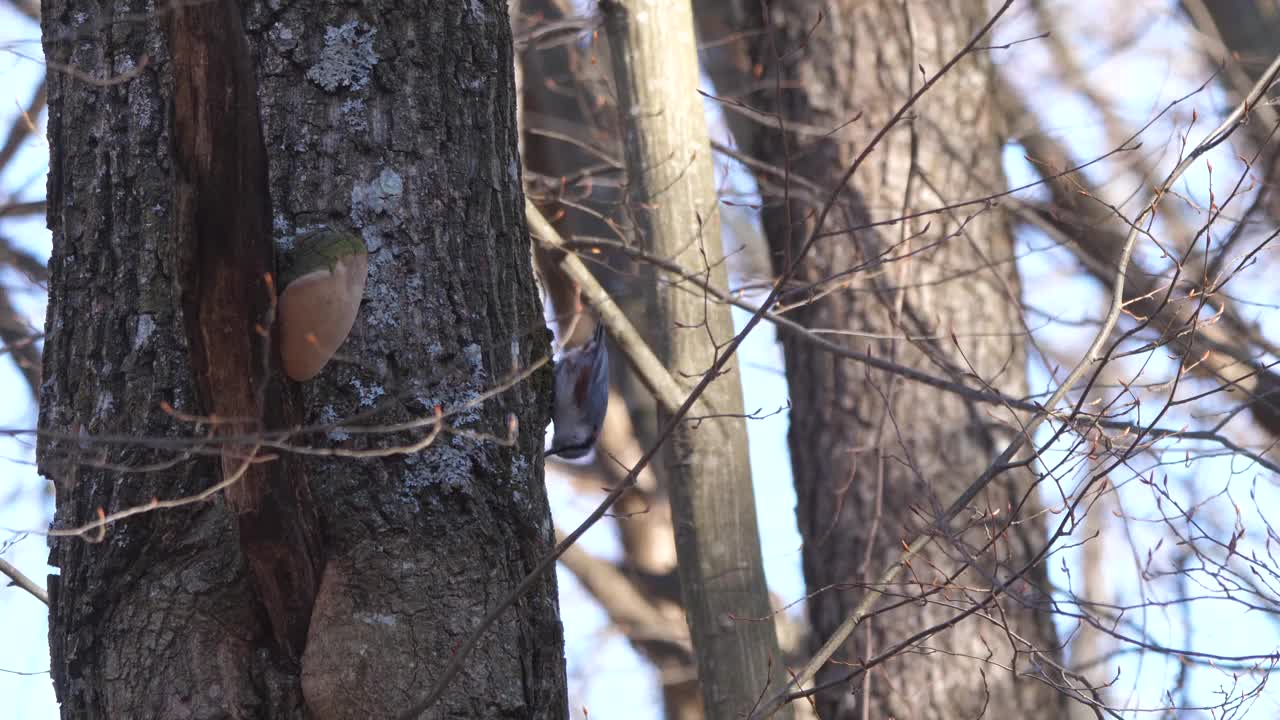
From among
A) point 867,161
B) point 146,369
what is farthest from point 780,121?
point 867,161

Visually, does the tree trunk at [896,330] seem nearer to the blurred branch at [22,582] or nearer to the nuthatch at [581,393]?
the nuthatch at [581,393]

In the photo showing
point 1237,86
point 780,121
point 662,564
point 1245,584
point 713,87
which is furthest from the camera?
point 662,564

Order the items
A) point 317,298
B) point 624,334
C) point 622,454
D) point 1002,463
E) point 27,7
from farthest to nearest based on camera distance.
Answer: point 622,454, point 27,7, point 624,334, point 1002,463, point 317,298

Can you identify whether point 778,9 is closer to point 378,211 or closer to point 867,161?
point 867,161

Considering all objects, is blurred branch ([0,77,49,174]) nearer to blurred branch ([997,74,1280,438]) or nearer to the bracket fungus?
the bracket fungus

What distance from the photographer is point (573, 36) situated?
4.09 m

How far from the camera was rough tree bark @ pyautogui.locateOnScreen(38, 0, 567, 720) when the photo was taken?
5.42 feet

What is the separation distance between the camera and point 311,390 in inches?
70.4

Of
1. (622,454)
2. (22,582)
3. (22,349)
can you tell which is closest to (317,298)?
(22,582)

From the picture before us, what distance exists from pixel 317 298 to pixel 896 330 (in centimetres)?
240

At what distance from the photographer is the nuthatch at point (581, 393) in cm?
340

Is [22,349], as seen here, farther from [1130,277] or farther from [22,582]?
[1130,277]

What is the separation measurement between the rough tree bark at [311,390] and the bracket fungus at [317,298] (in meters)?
0.06

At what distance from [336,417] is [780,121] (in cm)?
101
